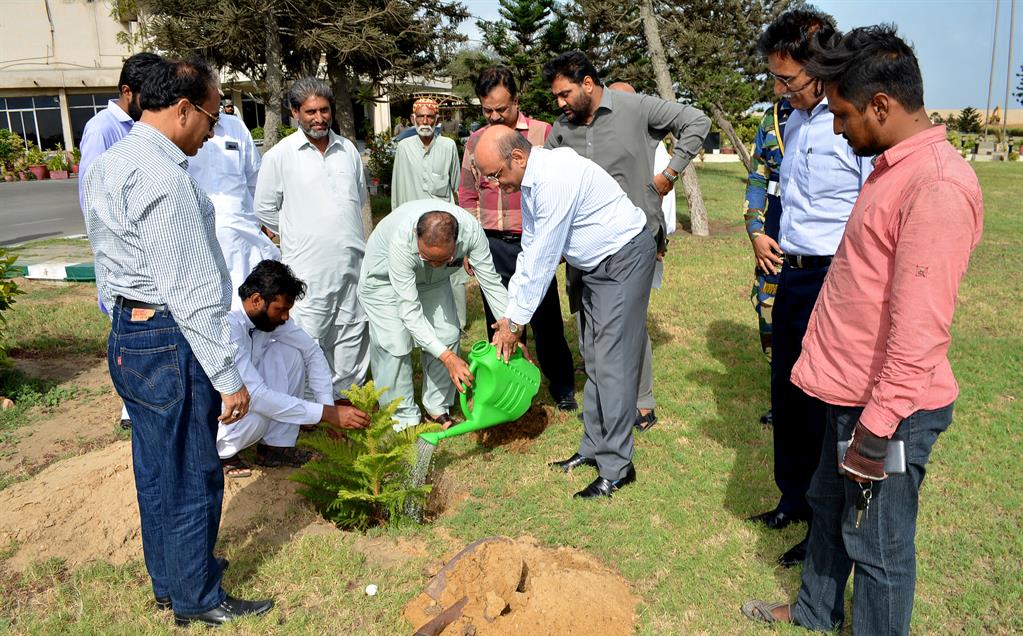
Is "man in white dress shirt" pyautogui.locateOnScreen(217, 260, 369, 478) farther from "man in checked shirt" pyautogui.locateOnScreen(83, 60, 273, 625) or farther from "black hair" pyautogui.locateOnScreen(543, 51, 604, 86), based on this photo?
"black hair" pyautogui.locateOnScreen(543, 51, 604, 86)

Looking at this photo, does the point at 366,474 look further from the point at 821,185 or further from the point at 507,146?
the point at 821,185

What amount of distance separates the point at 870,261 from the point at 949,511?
2111mm

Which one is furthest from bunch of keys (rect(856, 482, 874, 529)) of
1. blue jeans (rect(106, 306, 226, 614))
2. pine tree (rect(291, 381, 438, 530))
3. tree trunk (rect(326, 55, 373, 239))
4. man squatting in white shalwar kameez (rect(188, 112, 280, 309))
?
tree trunk (rect(326, 55, 373, 239))

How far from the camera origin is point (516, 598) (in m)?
2.86

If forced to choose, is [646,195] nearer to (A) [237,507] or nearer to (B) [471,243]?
(B) [471,243]

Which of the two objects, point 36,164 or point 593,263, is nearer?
point 593,263

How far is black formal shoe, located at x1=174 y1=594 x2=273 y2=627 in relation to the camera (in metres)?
2.83

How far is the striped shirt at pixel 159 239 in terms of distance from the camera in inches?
93.5

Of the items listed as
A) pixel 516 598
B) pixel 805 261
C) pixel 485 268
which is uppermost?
pixel 805 261

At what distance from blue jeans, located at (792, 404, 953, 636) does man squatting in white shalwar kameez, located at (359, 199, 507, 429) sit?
2172mm

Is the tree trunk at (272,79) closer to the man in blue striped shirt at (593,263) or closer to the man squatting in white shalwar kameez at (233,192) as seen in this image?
the man squatting in white shalwar kameez at (233,192)

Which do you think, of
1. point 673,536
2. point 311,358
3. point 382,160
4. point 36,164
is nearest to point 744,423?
point 673,536

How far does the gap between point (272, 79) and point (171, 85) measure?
8.65 meters

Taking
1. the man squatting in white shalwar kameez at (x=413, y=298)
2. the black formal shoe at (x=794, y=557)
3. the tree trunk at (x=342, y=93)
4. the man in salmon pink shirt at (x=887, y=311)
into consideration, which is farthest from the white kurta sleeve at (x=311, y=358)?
the tree trunk at (x=342, y=93)
